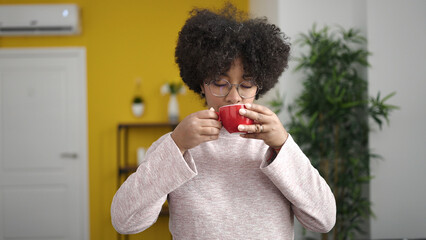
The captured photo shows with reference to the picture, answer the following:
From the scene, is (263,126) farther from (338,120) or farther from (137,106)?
(137,106)

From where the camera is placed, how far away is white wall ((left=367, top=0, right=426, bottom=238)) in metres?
2.79

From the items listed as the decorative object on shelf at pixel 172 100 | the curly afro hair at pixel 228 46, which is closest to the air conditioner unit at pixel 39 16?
the decorative object on shelf at pixel 172 100

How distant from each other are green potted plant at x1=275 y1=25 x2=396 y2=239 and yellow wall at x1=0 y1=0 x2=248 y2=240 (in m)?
1.84

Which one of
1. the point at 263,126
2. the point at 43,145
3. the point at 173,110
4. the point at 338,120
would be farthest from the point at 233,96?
the point at 43,145

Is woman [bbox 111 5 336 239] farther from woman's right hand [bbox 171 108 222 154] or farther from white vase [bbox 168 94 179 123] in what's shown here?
white vase [bbox 168 94 179 123]

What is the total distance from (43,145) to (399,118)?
3900mm

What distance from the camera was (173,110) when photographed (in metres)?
4.26

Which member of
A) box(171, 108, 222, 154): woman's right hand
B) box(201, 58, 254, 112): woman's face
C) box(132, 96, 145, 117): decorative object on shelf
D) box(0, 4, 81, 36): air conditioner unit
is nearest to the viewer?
box(171, 108, 222, 154): woman's right hand

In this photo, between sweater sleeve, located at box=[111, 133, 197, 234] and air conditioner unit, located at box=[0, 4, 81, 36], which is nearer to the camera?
sweater sleeve, located at box=[111, 133, 197, 234]

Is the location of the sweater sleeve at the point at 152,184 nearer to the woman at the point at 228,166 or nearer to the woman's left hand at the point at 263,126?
the woman at the point at 228,166

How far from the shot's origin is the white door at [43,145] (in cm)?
442

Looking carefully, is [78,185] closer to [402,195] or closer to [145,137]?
[145,137]

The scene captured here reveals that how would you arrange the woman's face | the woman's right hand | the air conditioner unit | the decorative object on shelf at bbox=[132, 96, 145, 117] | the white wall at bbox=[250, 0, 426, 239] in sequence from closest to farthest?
1. the woman's right hand
2. the woman's face
3. the white wall at bbox=[250, 0, 426, 239]
4. the air conditioner unit
5. the decorative object on shelf at bbox=[132, 96, 145, 117]

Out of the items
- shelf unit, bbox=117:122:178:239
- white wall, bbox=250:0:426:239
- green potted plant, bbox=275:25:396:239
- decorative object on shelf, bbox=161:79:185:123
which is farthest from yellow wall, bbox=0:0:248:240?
white wall, bbox=250:0:426:239
